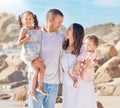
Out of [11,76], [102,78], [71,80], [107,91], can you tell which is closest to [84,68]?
[71,80]

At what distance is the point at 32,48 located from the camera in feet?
16.4

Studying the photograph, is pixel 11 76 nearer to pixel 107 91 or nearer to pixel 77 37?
pixel 107 91

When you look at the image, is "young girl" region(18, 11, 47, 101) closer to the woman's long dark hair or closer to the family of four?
the family of four

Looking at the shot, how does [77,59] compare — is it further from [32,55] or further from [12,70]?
[12,70]

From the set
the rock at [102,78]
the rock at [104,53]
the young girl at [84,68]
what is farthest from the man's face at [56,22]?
the rock at [104,53]

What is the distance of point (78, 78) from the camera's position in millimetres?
5219

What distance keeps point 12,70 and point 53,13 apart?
20376mm

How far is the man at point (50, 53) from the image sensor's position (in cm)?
500

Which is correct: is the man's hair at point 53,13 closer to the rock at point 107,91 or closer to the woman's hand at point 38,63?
the woman's hand at point 38,63

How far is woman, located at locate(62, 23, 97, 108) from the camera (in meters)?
5.11

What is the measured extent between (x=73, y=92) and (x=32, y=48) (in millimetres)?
687

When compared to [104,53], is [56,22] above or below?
above

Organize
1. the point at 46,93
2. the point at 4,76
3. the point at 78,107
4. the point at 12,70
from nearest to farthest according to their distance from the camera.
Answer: the point at 46,93 → the point at 78,107 → the point at 4,76 → the point at 12,70

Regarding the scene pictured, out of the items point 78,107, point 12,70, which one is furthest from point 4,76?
point 78,107
